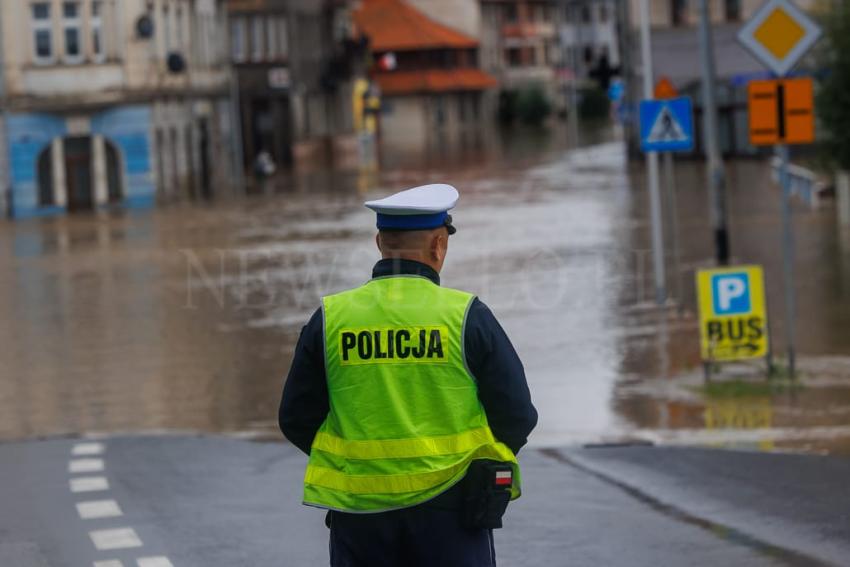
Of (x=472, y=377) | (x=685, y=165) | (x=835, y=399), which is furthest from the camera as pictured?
(x=685, y=165)

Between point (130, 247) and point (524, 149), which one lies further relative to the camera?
point (524, 149)

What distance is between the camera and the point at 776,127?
47.0ft

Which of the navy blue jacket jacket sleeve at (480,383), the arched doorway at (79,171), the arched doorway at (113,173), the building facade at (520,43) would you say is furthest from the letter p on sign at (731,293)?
the building facade at (520,43)

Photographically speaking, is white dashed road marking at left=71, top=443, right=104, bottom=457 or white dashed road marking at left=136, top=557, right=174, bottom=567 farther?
white dashed road marking at left=71, top=443, right=104, bottom=457

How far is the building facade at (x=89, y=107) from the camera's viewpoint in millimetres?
53656

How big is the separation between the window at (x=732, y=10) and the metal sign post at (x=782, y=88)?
47.9 meters

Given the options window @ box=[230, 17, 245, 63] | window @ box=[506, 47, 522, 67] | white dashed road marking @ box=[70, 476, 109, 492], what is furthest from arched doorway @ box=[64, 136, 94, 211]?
window @ box=[506, 47, 522, 67]

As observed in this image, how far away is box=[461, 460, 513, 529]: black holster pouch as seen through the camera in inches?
202

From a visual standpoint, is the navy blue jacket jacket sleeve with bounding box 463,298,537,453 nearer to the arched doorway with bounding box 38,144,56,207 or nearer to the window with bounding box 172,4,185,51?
the arched doorway with bounding box 38,144,56,207

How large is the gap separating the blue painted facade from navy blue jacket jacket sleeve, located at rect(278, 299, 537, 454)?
1899 inches

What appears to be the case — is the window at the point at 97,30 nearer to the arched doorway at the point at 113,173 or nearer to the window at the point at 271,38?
the arched doorway at the point at 113,173

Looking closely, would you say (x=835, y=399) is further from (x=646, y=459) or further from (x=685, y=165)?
(x=685, y=165)

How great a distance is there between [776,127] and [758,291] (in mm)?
1284

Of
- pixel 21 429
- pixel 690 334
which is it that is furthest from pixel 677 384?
pixel 21 429
